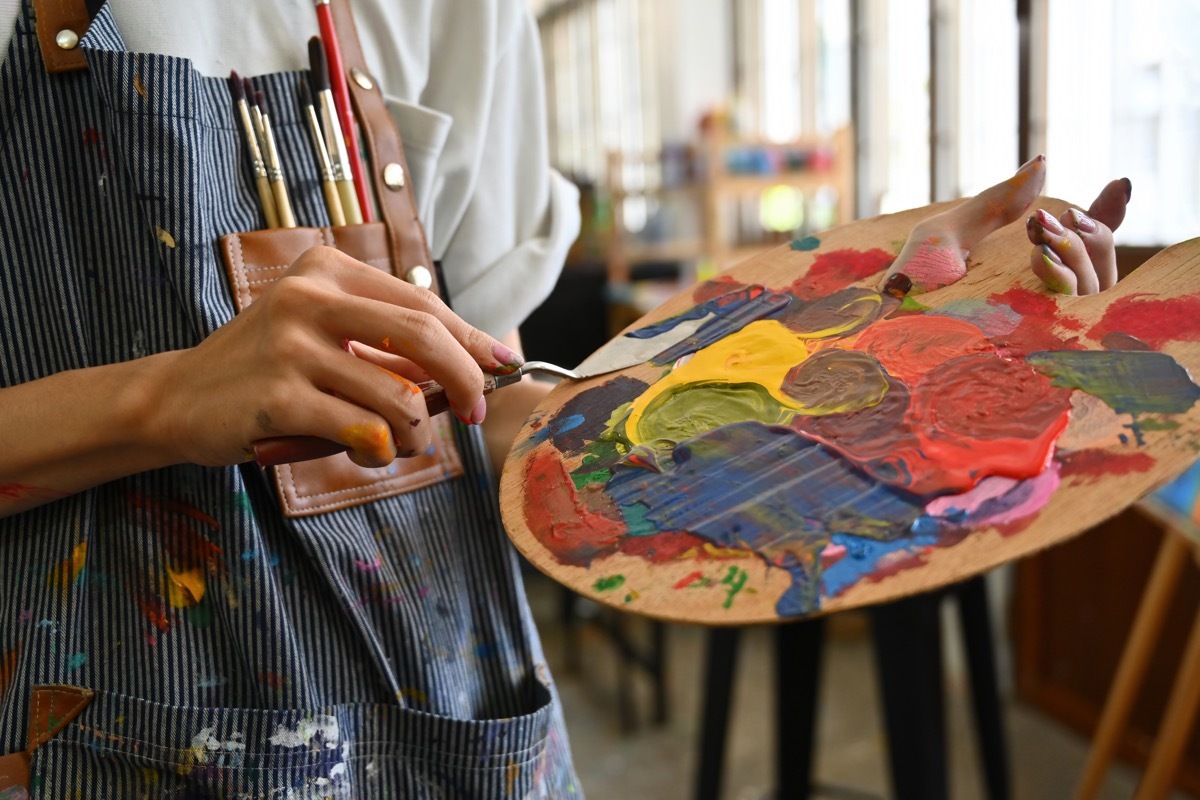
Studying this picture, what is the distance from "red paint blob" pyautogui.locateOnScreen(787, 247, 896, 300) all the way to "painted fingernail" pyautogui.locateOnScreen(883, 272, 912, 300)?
0.02m

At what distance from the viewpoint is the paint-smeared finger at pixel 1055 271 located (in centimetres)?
62

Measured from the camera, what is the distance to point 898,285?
0.70 metres

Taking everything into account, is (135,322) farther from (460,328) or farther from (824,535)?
(824,535)

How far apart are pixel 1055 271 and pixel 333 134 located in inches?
21.0

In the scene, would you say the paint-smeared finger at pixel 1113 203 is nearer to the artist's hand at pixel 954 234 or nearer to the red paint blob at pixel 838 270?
the artist's hand at pixel 954 234

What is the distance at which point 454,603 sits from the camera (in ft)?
2.33

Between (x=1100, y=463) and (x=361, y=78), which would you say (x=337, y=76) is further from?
(x=1100, y=463)

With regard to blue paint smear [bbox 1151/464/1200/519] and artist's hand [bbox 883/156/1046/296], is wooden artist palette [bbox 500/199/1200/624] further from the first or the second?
blue paint smear [bbox 1151/464/1200/519]

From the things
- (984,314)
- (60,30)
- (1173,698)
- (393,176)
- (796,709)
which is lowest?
(1173,698)

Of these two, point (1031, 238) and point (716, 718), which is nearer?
point (1031, 238)

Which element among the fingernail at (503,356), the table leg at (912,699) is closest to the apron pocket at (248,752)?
the fingernail at (503,356)

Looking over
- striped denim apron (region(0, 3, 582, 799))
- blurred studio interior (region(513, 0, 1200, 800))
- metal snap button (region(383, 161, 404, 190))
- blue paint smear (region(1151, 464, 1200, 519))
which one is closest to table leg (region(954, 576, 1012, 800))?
blurred studio interior (region(513, 0, 1200, 800))

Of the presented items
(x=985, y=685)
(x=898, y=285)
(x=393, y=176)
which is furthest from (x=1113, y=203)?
(x=985, y=685)

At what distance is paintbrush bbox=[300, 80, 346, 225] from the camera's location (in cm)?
69
